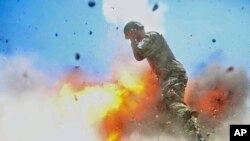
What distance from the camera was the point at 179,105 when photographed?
842 cm

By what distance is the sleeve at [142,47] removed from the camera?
8.50 m

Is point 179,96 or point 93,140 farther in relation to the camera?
point 93,140

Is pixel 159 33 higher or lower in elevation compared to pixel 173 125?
higher

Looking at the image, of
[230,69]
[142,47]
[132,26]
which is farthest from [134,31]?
[230,69]

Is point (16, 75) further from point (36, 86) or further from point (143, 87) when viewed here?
point (143, 87)

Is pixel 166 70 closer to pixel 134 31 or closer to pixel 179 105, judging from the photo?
pixel 179 105

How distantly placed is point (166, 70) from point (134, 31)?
81 centimetres

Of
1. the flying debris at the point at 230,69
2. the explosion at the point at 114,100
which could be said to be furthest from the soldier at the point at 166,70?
the flying debris at the point at 230,69

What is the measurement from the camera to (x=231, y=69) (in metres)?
8.99

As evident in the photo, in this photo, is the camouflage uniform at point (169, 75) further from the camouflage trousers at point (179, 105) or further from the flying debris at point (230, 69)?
the flying debris at point (230, 69)

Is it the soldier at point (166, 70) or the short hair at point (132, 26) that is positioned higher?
the short hair at point (132, 26)

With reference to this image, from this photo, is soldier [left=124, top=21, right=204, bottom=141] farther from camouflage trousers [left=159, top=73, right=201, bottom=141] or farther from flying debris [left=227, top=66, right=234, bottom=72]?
flying debris [left=227, top=66, right=234, bottom=72]

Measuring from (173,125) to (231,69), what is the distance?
137 centimetres

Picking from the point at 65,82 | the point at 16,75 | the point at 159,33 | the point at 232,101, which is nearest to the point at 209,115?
the point at 232,101
